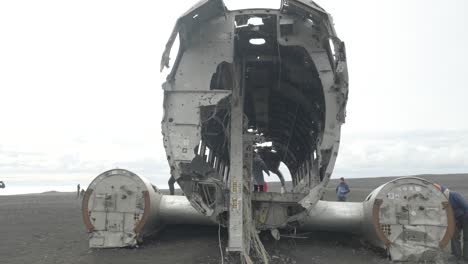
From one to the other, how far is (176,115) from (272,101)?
12.5 feet

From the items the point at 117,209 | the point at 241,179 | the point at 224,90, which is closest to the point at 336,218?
the point at 241,179

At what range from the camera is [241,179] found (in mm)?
6105

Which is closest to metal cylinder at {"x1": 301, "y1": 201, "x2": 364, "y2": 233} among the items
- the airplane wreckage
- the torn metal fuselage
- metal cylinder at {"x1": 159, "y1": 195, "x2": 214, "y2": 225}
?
the airplane wreckage

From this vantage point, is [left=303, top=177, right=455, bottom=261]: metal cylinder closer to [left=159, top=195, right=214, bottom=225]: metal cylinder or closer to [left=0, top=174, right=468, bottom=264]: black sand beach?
[left=0, top=174, right=468, bottom=264]: black sand beach

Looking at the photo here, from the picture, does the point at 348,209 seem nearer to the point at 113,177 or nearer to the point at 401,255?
the point at 401,255

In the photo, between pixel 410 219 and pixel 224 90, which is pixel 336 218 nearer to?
pixel 410 219

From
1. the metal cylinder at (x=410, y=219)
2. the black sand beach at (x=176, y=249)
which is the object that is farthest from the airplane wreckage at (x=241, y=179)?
the black sand beach at (x=176, y=249)

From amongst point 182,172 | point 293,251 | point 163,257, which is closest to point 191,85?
point 182,172

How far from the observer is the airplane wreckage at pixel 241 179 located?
238 inches

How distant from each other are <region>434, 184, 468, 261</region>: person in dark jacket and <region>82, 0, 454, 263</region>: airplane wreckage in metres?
0.33

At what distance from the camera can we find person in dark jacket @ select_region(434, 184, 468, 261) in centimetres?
645

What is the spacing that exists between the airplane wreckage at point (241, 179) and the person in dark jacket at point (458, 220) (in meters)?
0.33

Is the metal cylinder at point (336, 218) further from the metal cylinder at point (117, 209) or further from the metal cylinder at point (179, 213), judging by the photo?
the metal cylinder at point (117, 209)

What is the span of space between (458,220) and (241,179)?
3.31 metres
